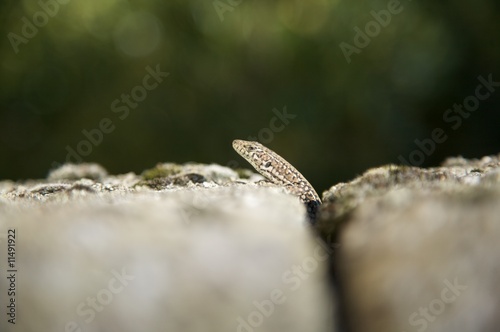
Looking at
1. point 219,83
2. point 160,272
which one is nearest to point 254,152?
point 160,272

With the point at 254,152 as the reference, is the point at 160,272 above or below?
below

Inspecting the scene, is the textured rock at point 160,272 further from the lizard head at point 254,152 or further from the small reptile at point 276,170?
the lizard head at point 254,152

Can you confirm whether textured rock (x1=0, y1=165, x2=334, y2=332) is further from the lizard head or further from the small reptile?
the lizard head

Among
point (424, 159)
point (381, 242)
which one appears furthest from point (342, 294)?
point (424, 159)

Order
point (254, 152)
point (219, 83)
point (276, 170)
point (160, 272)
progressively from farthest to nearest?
point (219, 83), point (254, 152), point (276, 170), point (160, 272)

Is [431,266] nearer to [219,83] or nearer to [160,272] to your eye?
[160,272]

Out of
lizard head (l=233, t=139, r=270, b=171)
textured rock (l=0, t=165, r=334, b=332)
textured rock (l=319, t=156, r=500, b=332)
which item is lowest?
textured rock (l=0, t=165, r=334, b=332)

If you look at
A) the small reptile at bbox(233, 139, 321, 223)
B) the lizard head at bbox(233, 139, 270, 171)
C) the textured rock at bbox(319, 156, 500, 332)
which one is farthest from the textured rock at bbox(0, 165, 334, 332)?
the lizard head at bbox(233, 139, 270, 171)

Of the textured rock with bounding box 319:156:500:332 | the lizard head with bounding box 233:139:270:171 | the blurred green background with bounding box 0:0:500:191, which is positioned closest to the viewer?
the textured rock with bounding box 319:156:500:332
